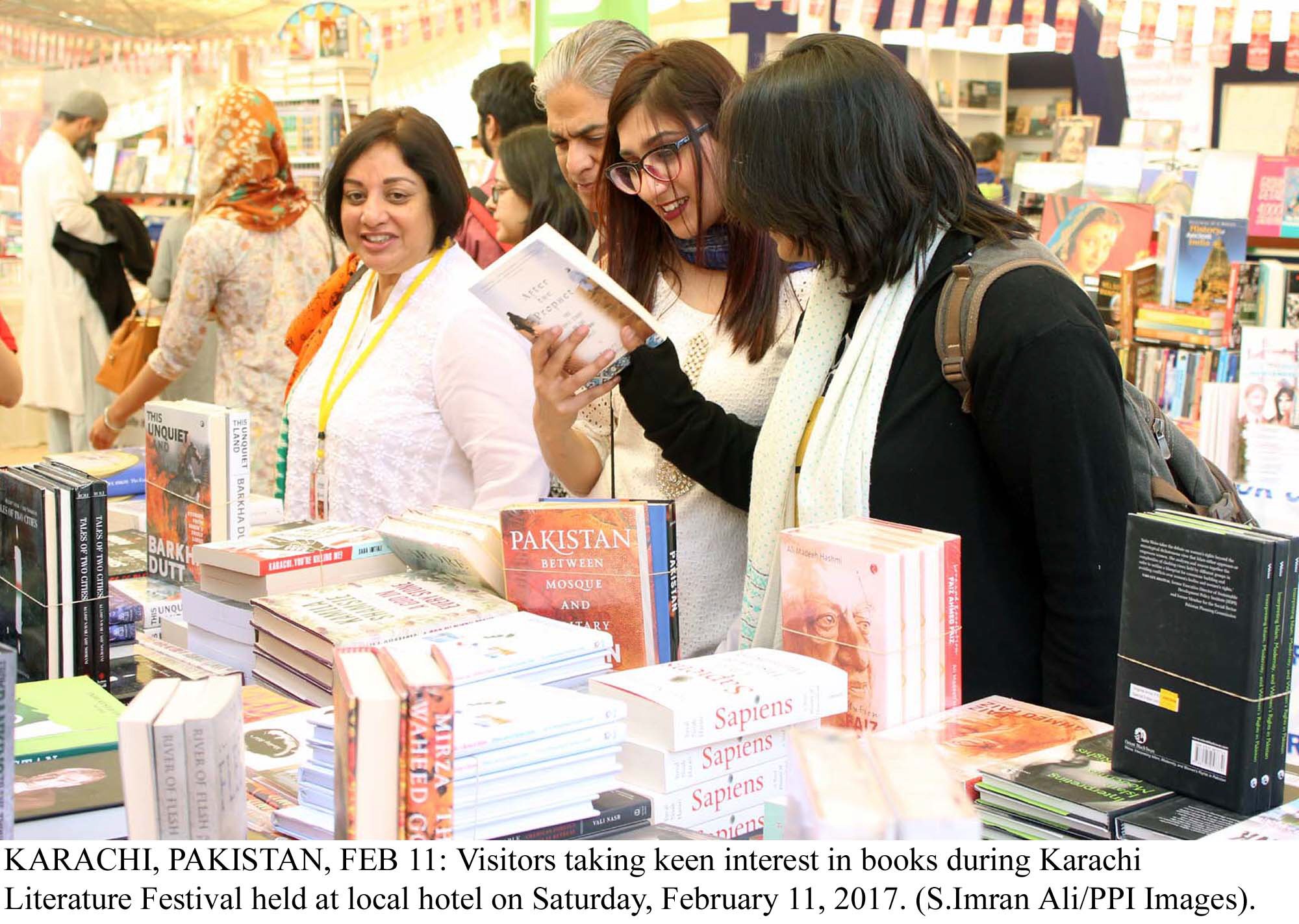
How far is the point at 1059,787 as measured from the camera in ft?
4.07

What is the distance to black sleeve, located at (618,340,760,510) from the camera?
6.24 feet

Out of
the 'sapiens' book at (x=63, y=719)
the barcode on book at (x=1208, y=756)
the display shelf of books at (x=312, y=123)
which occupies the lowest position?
the 'sapiens' book at (x=63, y=719)

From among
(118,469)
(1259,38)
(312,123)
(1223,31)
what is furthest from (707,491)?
(1259,38)

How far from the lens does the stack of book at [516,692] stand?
1.13 m

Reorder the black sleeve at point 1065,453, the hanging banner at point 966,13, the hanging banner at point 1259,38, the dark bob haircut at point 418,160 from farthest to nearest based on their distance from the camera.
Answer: the hanging banner at point 1259,38
the hanging banner at point 966,13
the dark bob haircut at point 418,160
the black sleeve at point 1065,453

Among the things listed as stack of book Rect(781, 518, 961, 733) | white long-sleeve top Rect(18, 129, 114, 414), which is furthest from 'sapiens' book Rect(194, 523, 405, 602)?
white long-sleeve top Rect(18, 129, 114, 414)

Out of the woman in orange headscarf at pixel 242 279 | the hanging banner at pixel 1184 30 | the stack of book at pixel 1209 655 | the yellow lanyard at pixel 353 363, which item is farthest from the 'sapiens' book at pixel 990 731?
the hanging banner at pixel 1184 30

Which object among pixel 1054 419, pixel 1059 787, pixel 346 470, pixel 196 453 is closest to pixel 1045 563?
pixel 1054 419

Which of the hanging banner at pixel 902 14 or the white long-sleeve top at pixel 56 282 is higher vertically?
the hanging banner at pixel 902 14

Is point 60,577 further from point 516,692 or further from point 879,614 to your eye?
point 879,614

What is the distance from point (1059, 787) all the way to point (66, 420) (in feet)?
22.9

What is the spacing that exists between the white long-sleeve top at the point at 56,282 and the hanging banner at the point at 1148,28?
5492mm

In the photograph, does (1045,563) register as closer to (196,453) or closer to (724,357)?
(724,357)

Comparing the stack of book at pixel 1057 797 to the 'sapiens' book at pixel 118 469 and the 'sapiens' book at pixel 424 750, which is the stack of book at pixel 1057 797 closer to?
A: the 'sapiens' book at pixel 424 750
